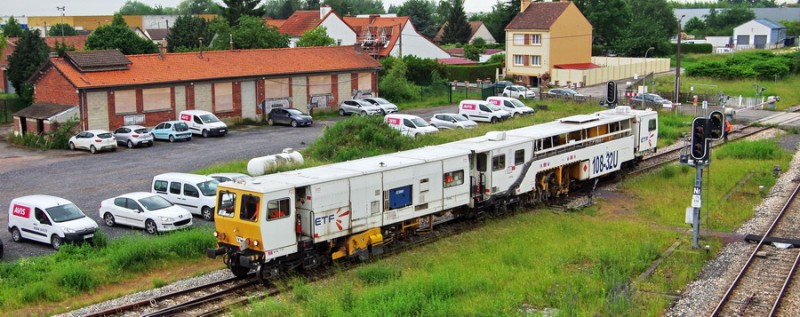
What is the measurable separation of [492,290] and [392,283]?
2242mm

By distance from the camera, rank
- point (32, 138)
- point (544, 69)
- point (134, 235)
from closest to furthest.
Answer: point (134, 235), point (32, 138), point (544, 69)

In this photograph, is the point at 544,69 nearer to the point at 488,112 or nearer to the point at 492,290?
the point at 488,112

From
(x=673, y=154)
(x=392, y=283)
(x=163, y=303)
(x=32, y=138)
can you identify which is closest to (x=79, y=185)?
(x=32, y=138)

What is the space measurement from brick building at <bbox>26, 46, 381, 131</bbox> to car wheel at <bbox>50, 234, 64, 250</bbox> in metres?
20.6

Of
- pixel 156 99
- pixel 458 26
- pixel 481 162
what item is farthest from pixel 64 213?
pixel 458 26

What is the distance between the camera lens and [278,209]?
19531 millimetres

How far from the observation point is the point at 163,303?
18.7 metres

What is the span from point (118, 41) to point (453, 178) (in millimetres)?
45166

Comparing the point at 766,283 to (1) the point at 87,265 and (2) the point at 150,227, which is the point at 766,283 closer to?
(1) the point at 87,265

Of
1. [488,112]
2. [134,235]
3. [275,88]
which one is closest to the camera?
[134,235]

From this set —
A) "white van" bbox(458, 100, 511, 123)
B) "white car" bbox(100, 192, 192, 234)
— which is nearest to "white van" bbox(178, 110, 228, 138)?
"white van" bbox(458, 100, 511, 123)

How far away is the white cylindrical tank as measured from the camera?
30781 mm

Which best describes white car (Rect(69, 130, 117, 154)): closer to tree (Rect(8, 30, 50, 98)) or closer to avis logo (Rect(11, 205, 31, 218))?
avis logo (Rect(11, 205, 31, 218))

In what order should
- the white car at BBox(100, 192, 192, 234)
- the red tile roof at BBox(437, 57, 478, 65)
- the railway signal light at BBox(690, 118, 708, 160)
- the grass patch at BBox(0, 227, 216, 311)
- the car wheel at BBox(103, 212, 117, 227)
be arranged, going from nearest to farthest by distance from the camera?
1. the grass patch at BBox(0, 227, 216, 311)
2. the railway signal light at BBox(690, 118, 708, 160)
3. the white car at BBox(100, 192, 192, 234)
4. the car wheel at BBox(103, 212, 117, 227)
5. the red tile roof at BBox(437, 57, 478, 65)
